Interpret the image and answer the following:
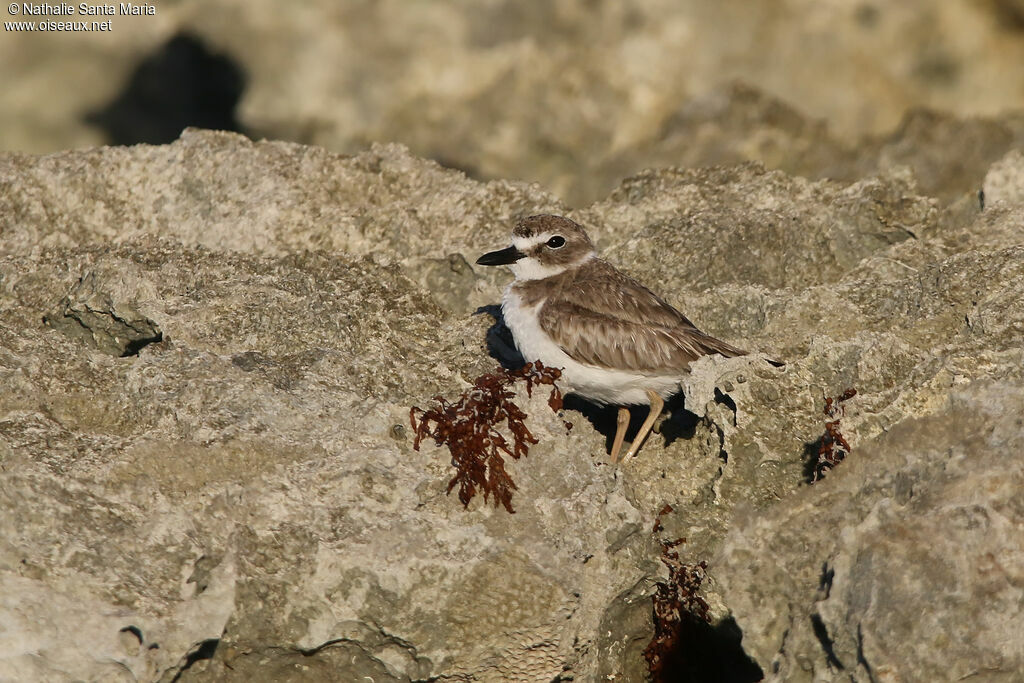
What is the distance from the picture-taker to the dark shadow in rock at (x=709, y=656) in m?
8.24

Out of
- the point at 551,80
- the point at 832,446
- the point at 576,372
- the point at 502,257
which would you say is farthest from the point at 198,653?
the point at 551,80

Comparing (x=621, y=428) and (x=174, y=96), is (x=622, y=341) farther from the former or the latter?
(x=174, y=96)

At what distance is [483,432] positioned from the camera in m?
8.16

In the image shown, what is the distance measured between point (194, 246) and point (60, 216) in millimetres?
1527

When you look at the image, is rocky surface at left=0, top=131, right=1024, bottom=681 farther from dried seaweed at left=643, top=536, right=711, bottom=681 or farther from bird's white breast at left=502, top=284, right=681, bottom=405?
bird's white breast at left=502, top=284, right=681, bottom=405

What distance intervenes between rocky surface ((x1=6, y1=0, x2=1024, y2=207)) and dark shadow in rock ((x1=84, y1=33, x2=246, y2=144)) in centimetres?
3

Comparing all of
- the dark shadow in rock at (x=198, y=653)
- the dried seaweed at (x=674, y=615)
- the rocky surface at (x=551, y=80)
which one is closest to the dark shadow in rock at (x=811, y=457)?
the dried seaweed at (x=674, y=615)

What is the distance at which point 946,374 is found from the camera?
8.48 metres

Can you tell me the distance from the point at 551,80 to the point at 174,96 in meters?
6.89

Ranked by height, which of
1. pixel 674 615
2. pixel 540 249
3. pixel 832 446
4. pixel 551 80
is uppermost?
pixel 551 80

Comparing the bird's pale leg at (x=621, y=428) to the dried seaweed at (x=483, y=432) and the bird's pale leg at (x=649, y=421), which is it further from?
the dried seaweed at (x=483, y=432)

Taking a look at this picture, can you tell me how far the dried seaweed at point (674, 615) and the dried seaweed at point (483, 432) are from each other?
134 cm

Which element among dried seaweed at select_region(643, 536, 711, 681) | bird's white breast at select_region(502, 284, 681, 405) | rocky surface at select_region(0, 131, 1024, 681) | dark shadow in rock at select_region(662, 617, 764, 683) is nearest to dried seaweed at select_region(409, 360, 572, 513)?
rocky surface at select_region(0, 131, 1024, 681)

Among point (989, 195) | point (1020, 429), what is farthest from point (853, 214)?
point (1020, 429)
